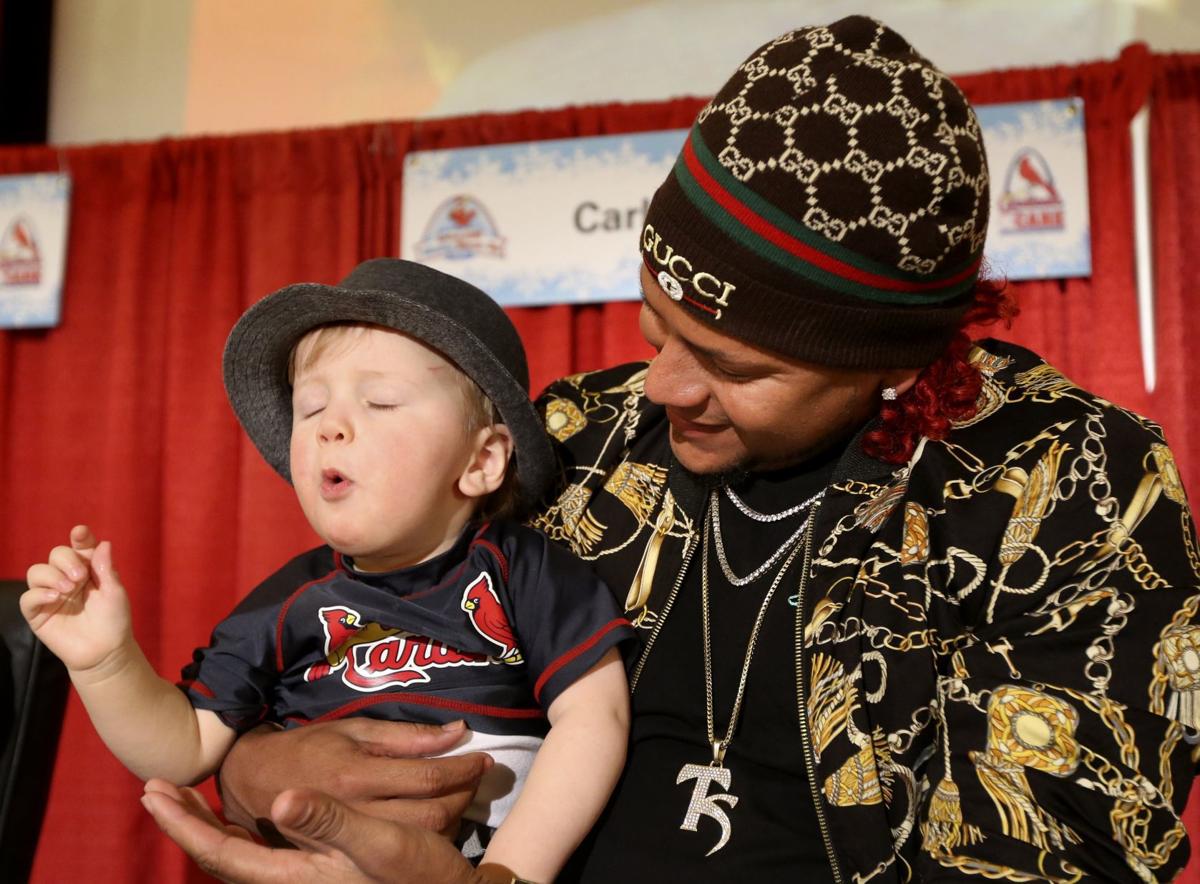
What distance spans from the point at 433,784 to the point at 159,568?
2536 millimetres

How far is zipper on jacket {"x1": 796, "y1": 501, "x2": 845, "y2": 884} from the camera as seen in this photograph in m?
1.17

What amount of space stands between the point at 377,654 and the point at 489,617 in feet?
0.48

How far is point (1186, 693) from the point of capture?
106 cm

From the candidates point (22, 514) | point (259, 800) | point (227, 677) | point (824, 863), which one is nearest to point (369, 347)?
point (227, 677)

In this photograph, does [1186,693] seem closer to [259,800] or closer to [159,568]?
[259,800]

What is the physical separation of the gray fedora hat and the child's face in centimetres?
4

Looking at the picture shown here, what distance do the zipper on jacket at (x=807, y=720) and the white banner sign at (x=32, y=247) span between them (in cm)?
305

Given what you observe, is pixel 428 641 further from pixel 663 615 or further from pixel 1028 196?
pixel 1028 196

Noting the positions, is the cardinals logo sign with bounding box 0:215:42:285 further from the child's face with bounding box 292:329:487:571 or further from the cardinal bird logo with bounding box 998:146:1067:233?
the cardinal bird logo with bounding box 998:146:1067:233

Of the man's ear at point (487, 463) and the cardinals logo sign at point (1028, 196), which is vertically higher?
the cardinals logo sign at point (1028, 196)

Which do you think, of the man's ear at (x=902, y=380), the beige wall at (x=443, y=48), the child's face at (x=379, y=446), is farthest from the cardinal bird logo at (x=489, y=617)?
the beige wall at (x=443, y=48)

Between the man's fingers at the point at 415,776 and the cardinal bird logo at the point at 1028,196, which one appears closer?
the man's fingers at the point at 415,776

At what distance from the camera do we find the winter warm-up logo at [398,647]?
1328 millimetres

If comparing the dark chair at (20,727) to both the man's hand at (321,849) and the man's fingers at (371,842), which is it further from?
Answer: the man's fingers at (371,842)
